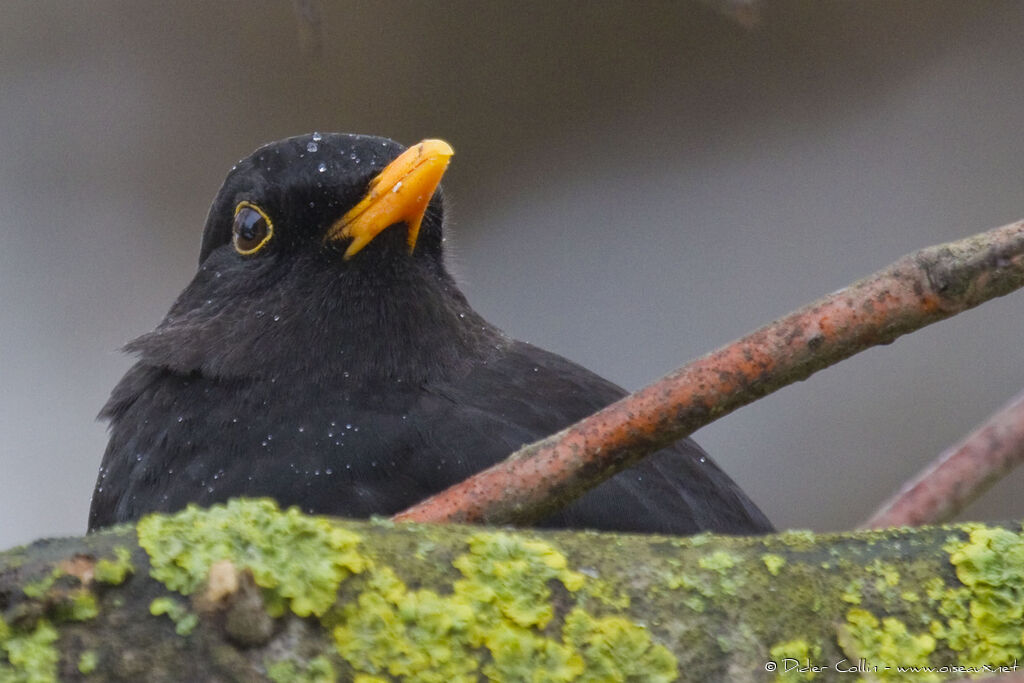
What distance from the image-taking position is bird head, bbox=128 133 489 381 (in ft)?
9.96

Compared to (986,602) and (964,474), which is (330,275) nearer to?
(964,474)

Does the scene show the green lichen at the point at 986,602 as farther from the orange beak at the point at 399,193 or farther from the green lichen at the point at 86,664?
the orange beak at the point at 399,193

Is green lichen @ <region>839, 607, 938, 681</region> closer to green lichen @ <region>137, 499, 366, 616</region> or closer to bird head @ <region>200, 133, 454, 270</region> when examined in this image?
green lichen @ <region>137, 499, 366, 616</region>

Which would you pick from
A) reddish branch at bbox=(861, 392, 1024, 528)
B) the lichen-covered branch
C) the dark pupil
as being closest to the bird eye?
the dark pupil

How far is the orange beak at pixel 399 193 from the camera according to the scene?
2994mm

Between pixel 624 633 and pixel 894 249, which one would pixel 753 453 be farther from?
pixel 624 633

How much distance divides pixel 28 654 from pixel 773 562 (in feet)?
2.72

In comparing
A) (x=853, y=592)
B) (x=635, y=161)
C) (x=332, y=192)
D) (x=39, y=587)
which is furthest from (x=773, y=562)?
(x=635, y=161)

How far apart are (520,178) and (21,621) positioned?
4.60 metres

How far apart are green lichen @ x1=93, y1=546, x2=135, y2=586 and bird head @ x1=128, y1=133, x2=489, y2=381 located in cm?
151

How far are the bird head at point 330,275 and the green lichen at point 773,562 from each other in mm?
1466

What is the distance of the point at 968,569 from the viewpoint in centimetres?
169

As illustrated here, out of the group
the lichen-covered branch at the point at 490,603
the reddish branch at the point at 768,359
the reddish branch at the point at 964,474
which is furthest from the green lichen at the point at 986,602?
the reddish branch at the point at 964,474

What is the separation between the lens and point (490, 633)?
1545 millimetres
